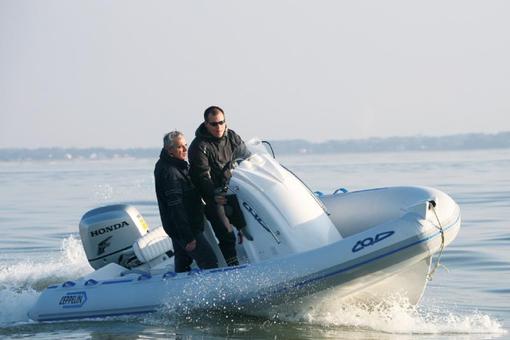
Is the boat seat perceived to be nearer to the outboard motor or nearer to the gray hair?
the outboard motor

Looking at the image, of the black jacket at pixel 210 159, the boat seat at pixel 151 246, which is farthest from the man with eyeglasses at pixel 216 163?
the boat seat at pixel 151 246

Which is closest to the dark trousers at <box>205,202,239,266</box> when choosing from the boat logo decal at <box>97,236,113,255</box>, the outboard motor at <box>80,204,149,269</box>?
the outboard motor at <box>80,204,149,269</box>

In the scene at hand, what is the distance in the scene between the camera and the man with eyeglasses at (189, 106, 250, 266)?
8.30m

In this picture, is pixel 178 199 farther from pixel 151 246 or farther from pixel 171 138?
pixel 151 246

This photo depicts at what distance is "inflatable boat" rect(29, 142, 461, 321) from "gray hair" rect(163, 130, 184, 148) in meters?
0.56

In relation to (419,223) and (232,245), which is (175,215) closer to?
(232,245)

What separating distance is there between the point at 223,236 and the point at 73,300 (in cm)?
141

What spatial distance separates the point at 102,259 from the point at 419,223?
3327 mm

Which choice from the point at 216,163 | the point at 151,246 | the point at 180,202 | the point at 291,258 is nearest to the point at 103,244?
the point at 151,246

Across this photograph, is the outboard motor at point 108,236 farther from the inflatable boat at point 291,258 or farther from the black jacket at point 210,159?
the black jacket at point 210,159

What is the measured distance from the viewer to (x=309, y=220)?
27.9 ft

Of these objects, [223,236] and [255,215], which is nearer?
[255,215]

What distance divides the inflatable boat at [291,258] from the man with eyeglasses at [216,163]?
0.38 feet

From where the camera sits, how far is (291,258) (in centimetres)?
Answer: 810
